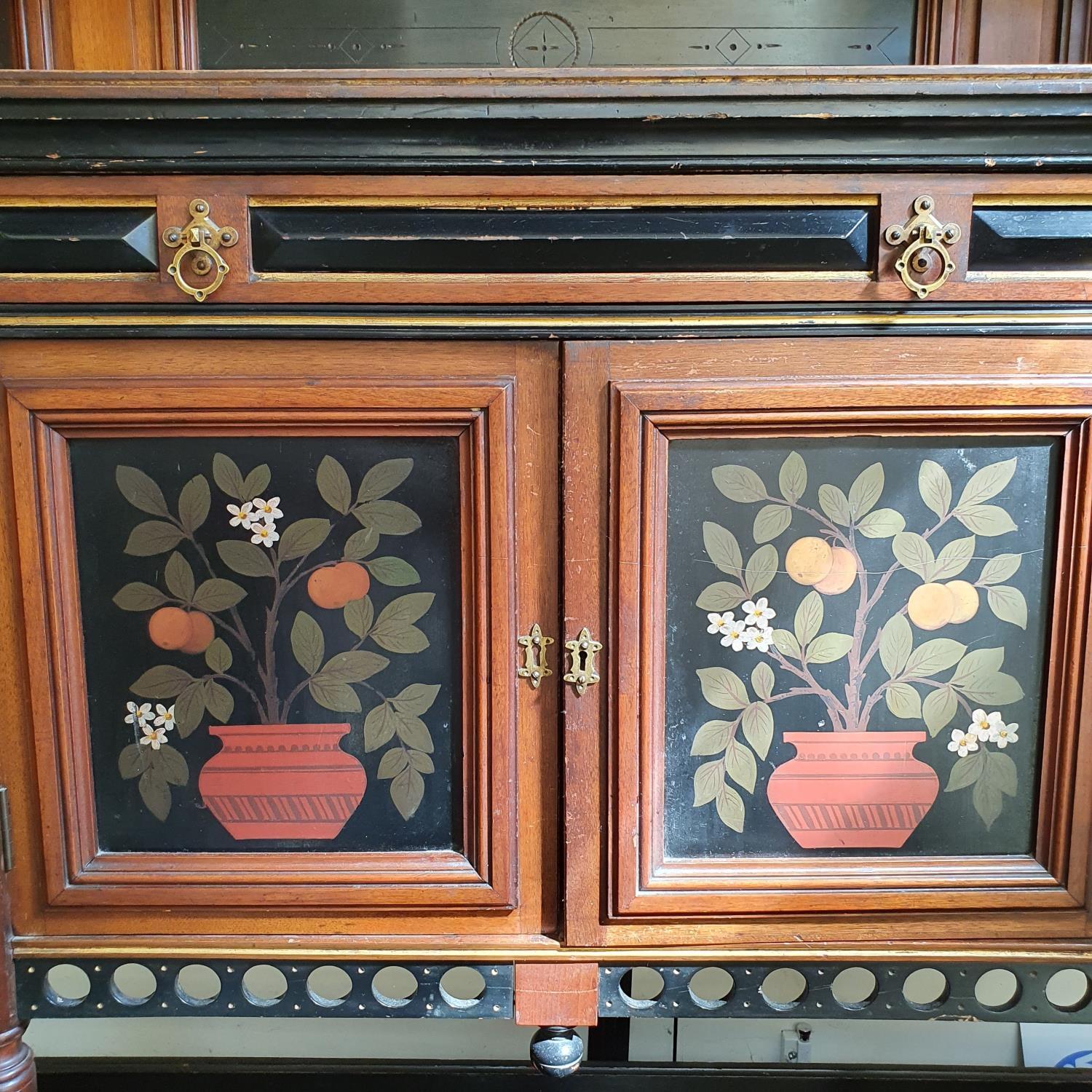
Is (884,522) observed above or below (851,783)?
above

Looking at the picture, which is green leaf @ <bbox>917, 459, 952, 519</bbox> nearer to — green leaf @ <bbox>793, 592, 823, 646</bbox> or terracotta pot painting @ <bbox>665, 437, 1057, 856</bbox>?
terracotta pot painting @ <bbox>665, 437, 1057, 856</bbox>

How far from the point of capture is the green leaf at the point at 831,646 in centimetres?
73

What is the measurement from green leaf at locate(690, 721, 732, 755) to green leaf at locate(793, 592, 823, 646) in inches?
4.1

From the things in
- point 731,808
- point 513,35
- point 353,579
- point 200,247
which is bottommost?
point 731,808

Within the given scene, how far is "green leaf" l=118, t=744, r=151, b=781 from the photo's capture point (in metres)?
0.74

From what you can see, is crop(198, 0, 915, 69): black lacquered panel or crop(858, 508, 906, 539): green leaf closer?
crop(858, 508, 906, 539): green leaf

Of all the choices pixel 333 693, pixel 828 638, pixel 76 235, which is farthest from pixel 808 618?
pixel 76 235

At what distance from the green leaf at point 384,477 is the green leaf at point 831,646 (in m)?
0.40

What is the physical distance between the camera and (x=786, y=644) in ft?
2.41

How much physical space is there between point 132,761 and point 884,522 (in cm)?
71

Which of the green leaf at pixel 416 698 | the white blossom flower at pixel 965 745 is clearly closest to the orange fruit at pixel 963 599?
the white blossom flower at pixel 965 745

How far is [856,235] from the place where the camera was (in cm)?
69

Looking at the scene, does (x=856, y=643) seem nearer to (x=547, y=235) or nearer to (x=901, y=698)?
(x=901, y=698)

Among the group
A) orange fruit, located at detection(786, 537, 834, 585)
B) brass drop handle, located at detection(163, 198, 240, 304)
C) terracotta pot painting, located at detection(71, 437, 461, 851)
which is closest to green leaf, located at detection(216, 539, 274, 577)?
terracotta pot painting, located at detection(71, 437, 461, 851)
